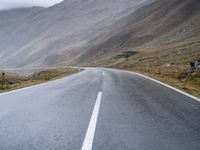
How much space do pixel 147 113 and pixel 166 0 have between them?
159119mm

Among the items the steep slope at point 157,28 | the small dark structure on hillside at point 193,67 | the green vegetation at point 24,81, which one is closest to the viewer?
the green vegetation at point 24,81

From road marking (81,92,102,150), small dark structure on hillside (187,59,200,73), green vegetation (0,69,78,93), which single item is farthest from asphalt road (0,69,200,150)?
small dark structure on hillside (187,59,200,73)

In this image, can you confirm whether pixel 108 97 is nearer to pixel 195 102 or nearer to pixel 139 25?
pixel 195 102

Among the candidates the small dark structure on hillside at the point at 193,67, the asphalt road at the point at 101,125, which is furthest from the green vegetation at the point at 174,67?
the asphalt road at the point at 101,125

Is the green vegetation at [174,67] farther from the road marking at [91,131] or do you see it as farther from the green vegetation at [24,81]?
the green vegetation at [24,81]

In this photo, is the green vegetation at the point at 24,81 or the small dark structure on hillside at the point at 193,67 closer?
the green vegetation at the point at 24,81

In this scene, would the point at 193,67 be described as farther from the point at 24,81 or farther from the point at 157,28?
the point at 157,28

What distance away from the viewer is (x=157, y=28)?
135 m

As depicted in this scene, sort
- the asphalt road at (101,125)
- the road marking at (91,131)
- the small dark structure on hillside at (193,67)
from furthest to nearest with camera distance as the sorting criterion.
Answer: the small dark structure on hillside at (193,67)
the asphalt road at (101,125)
the road marking at (91,131)

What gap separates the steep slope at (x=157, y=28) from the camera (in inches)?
4572

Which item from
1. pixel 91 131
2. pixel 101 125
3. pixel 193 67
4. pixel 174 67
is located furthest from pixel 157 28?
pixel 91 131

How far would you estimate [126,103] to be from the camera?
1016 centimetres

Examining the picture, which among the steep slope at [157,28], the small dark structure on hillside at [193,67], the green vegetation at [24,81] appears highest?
the steep slope at [157,28]

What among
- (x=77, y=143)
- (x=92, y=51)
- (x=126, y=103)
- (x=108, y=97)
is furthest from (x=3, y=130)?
(x=92, y=51)
